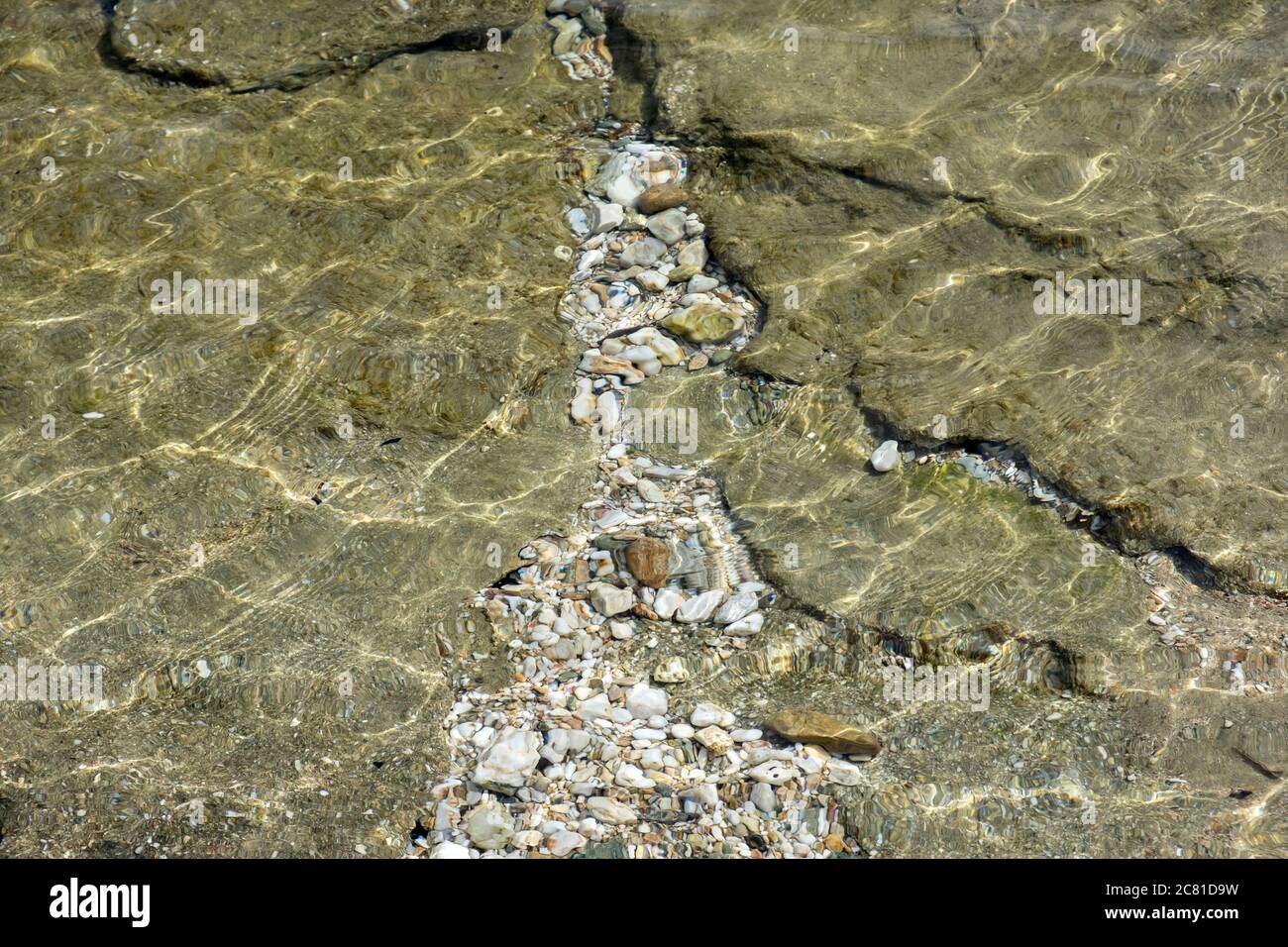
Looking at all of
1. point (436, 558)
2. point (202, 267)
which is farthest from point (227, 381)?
point (436, 558)

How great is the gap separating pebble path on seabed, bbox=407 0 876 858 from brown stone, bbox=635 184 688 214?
0.04 feet

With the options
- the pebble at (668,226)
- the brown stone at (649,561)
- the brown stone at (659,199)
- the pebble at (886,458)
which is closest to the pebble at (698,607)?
the brown stone at (649,561)

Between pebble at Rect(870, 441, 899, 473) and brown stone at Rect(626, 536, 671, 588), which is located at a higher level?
pebble at Rect(870, 441, 899, 473)

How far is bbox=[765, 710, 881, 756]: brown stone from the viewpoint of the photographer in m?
4.16

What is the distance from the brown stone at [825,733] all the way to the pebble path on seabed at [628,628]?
0.03 meters

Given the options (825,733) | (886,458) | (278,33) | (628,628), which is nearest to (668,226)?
(886,458)

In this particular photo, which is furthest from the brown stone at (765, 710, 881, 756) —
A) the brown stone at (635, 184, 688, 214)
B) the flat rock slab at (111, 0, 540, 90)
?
the flat rock slab at (111, 0, 540, 90)

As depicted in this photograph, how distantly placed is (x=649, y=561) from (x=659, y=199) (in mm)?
2003

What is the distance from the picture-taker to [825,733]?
164 inches

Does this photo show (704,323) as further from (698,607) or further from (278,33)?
(278,33)

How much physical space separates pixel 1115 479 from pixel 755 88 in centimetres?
270

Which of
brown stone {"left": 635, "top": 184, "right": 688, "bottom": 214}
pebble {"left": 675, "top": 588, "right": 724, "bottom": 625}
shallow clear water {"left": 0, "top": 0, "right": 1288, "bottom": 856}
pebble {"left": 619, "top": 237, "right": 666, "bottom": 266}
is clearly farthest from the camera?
brown stone {"left": 635, "top": 184, "right": 688, "bottom": 214}

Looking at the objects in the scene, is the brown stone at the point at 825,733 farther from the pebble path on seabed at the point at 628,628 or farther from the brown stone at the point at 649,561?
the brown stone at the point at 649,561

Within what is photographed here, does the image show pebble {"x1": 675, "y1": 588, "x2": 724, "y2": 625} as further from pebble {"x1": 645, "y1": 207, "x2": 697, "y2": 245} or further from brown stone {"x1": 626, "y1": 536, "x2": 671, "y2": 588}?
pebble {"x1": 645, "y1": 207, "x2": 697, "y2": 245}
